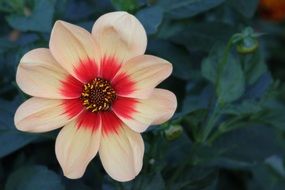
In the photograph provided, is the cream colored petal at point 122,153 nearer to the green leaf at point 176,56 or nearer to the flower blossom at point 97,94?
the flower blossom at point 97,94

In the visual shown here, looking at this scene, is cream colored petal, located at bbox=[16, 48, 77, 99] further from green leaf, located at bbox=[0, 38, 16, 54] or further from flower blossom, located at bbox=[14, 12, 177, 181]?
green leaf, located at bbox=[0, 38, 16, 54]

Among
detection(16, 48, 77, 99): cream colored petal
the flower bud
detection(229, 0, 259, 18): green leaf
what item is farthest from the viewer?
detection(229, 0, 259, 18): green leaf

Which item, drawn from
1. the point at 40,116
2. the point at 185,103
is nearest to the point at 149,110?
the point at 40,116

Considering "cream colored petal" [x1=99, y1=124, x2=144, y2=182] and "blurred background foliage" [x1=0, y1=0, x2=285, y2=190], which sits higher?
"cream colored petal" [x1=99, y1=124, x2=144, y2=182]

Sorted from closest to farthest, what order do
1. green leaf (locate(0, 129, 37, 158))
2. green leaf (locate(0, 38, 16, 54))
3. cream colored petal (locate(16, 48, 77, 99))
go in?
cream colored petal (locate(16, 48, 77, 99))
green leaf (locate(0, 129, 37, 158))
green leaf (locate(0, 38, 16, 54))

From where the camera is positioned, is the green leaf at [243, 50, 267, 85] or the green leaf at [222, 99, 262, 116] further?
the green leaf at [243, 50, 267, 85]

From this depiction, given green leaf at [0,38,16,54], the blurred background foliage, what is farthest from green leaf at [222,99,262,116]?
green leaf at [0,38,16,54]

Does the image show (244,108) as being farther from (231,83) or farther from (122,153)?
(122,153)
